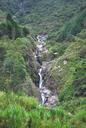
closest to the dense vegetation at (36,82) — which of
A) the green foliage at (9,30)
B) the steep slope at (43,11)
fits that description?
the green foliage at (9,30)

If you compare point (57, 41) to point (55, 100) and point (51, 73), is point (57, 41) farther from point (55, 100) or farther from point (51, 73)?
point (55, 100)

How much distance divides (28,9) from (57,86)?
355 ft

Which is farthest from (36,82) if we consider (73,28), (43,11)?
(43,11)

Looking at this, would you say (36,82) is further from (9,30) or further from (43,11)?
(43,11)

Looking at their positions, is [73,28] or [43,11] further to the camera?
[43,11]

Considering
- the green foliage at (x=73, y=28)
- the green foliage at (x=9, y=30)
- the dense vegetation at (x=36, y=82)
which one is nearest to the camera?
the dense vegetation at (x=36, y=82)

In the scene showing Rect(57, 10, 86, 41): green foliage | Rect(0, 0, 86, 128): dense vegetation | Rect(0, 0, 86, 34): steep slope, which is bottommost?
Rect(0, 0, 86, 34): steep slope

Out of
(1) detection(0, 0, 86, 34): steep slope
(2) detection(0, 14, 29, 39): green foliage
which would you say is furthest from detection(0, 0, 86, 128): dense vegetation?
(1) detection(0, 0, 86, 34): steep slope

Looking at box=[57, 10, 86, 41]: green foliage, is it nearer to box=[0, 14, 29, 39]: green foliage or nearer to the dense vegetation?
the dense vegetation

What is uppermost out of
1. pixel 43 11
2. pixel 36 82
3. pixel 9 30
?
pixel 9 30

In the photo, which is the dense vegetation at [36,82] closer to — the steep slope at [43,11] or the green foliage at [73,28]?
the green foliage at [73,28]

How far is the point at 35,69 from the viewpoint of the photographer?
185 ft

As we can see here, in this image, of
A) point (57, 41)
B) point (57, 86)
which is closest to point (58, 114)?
point (57, 86)

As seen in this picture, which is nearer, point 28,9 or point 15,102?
point 15,102
